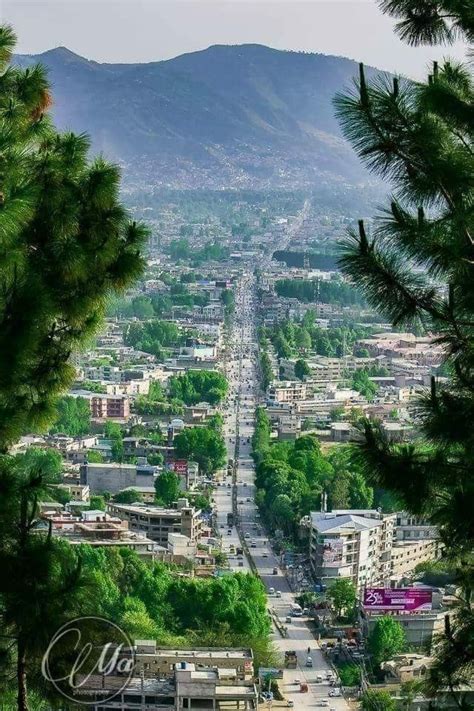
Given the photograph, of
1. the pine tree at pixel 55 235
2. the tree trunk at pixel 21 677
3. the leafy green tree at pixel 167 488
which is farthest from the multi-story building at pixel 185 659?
the leafy green tree at pixel 167 488

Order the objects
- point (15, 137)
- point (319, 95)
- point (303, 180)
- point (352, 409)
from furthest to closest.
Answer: point (319, 95)
point (303, 180)
point (352, 409)
point (15, 137)

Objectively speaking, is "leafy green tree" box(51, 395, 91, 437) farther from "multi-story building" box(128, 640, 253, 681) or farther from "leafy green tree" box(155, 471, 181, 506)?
"multi-story building" box(128, 640, 253, 681)

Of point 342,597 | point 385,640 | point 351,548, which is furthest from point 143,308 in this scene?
point 385,640

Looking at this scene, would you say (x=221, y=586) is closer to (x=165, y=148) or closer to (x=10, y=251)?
(x=10, y=251)

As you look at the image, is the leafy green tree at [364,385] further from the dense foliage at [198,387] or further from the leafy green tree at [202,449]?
the leafy green tree at [202,449]

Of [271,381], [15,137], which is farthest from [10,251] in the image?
[271,381]

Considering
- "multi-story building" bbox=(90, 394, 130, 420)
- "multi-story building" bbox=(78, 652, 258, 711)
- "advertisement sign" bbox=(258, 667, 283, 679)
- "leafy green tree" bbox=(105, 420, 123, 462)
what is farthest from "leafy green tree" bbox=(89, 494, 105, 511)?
"multi-story building" bbox=(90, 394, 130, 420)

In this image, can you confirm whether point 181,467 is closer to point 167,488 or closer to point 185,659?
point 167,488

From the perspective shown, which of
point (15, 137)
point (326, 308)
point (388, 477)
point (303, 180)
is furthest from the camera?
point (303, 180)
